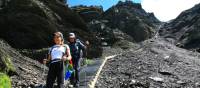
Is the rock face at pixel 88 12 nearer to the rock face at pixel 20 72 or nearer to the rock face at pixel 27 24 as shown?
the rock face at pixel 27 24

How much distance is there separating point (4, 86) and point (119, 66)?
1543 centimetres

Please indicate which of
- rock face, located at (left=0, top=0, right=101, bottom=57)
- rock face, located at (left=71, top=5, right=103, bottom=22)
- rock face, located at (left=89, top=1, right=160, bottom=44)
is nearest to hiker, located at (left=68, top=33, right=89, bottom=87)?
rock face, located at (left=0, top=0, right=101, bottom=57)

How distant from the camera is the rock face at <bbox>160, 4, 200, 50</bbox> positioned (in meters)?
81.3

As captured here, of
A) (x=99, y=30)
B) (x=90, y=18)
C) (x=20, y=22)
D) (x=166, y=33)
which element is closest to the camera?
(x=20, y=22)

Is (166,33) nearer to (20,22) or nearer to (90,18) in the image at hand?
(90,18)

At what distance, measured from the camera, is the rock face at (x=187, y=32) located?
267 ft

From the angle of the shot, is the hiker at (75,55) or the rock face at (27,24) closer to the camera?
the hiker at (75,55)

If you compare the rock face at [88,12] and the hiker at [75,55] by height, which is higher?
the rock face at [88,12]

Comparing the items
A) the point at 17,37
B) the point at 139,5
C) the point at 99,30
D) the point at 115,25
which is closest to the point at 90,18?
the point at 115,25

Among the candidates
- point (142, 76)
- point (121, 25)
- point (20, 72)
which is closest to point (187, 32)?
point (121, 25)

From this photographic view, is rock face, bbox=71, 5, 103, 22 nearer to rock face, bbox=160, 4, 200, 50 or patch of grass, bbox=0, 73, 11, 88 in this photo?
rock face, bbox=160, 4, 200, 50

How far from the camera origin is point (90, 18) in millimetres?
102062

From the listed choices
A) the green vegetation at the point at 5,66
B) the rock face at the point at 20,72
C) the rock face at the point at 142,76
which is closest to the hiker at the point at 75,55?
the rock face at the point at 20,72

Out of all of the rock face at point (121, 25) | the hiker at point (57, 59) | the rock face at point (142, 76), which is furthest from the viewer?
the rock face at point (121, 25)
